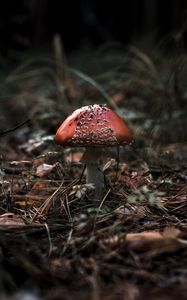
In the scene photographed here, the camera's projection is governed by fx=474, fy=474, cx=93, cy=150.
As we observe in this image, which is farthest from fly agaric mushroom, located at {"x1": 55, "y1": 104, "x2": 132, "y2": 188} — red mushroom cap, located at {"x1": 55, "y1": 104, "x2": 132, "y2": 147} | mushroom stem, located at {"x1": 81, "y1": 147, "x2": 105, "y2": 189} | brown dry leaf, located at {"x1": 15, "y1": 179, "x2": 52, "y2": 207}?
brown dry leaf, located at {"x1": 15, "y1": 179, "x2": 52, "y2": 207}

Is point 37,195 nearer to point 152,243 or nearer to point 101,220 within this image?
point 101,220

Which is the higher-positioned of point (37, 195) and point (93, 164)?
point (93, 164)

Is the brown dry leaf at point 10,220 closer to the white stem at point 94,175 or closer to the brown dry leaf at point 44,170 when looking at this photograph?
the white stem at point 94,175

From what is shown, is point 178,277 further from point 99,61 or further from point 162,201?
point 99,61

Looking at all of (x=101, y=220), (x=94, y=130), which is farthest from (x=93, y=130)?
(x=101, y=220)

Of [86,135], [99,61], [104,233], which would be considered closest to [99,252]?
[104,233]

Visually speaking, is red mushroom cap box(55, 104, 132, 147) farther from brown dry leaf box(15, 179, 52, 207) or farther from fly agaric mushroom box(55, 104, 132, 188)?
brown dry leaf box(15, 179, 52, 207)
